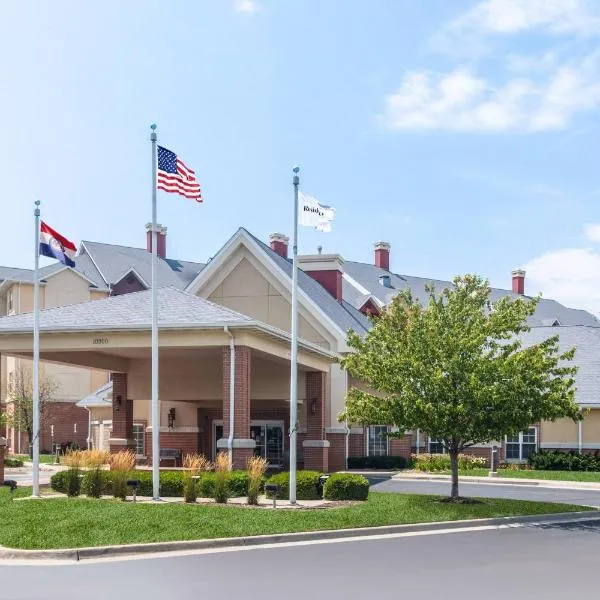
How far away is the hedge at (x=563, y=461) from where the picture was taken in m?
41.5

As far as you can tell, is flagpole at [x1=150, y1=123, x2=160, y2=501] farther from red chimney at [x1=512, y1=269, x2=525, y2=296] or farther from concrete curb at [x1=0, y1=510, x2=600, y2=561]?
red chimney at [x1=512, y1=269, x2=525, y2=296]

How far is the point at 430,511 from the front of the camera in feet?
72.3

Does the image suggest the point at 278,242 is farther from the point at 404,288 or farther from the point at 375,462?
the point at 375,462

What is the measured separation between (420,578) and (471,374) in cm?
969

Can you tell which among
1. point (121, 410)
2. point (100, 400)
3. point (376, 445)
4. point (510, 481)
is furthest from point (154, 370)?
point (100, 400)

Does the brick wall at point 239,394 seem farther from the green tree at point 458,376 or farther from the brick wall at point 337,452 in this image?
the brick wall at point 337,452

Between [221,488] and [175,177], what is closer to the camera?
[221,488]

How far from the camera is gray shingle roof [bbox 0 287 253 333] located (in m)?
27.0

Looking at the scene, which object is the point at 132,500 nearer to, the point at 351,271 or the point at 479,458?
the point at 479,458

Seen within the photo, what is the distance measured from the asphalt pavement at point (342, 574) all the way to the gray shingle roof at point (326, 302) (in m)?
23.4

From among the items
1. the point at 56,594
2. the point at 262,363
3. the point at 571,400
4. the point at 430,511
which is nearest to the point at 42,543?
the point at 56,594

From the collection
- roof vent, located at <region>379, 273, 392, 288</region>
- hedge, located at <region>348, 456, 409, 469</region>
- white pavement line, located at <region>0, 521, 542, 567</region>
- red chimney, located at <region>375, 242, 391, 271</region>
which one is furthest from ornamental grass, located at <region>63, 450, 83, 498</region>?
red chimney, located at <region>375, 242, 391, 271</region>

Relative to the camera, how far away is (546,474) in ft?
125

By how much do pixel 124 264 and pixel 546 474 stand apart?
4145cm
